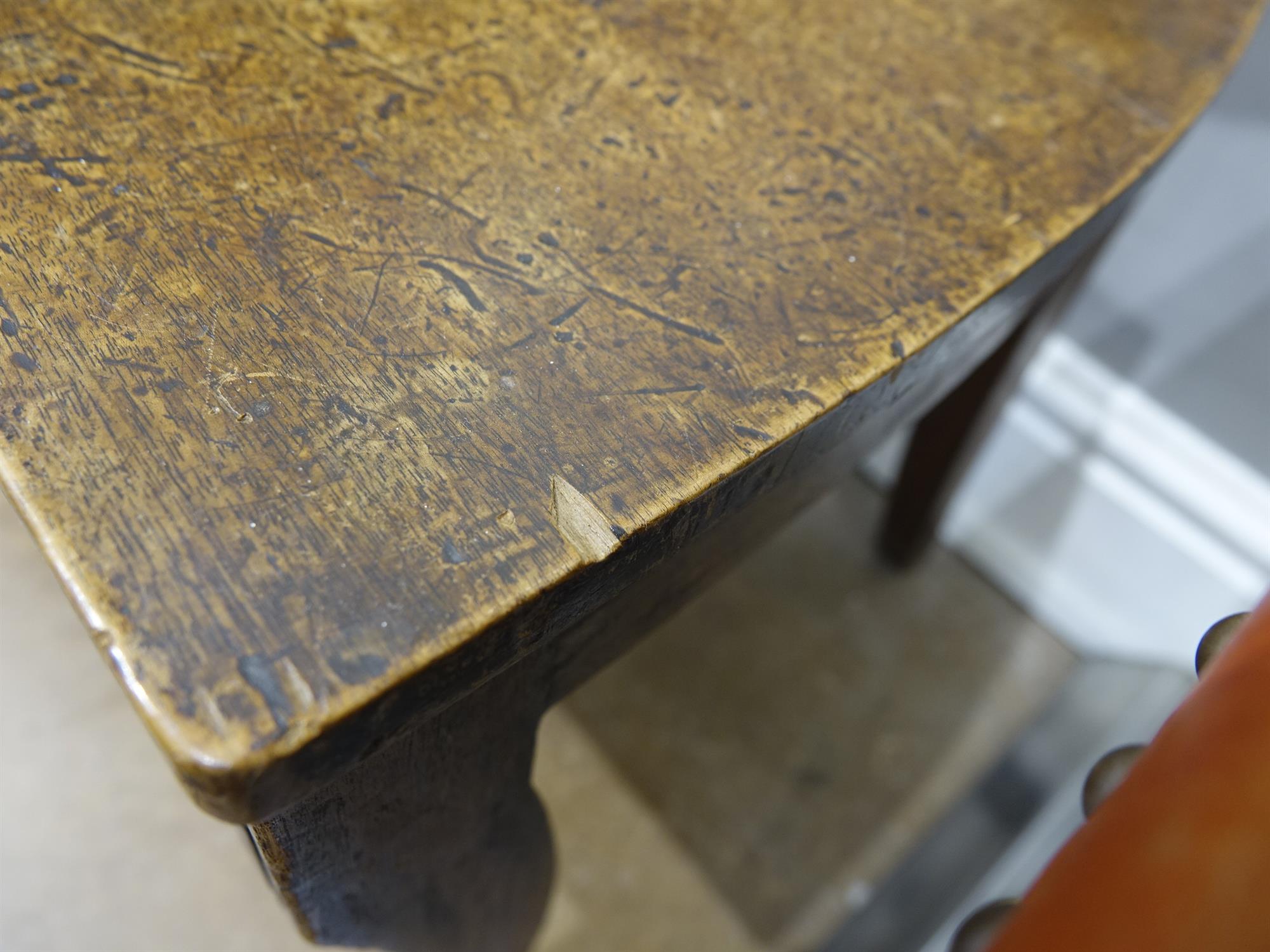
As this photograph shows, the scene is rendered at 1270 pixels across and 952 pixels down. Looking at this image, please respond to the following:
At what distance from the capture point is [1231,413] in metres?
0.98

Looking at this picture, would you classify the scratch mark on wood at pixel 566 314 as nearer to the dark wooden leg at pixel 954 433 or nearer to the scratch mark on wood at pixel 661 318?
the scratch mark on wood at pixel 661 318

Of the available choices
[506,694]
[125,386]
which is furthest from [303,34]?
[506,694]

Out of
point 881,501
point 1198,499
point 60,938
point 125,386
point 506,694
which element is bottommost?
point 60,938

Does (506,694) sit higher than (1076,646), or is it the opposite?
(506,694)

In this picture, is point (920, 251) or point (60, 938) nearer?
point (920, 251)

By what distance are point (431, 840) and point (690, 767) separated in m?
0.54

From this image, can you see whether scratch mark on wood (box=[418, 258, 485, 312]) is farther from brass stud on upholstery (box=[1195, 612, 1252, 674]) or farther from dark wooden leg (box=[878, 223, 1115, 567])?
dark wooden leg (box=[878, 223, 1115, 567])

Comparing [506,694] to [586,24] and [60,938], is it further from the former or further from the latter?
[60,938]

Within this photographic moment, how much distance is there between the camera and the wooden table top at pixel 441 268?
309mm

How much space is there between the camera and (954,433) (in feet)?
2.99

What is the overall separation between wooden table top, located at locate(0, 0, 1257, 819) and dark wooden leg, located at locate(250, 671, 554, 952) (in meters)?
0.09

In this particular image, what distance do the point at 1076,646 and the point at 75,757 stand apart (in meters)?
1.04

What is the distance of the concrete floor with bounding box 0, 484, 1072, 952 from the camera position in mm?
838

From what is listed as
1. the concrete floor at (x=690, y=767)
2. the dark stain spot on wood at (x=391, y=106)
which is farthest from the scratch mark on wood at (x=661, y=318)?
the concrete floor at (x=690, y=767)
